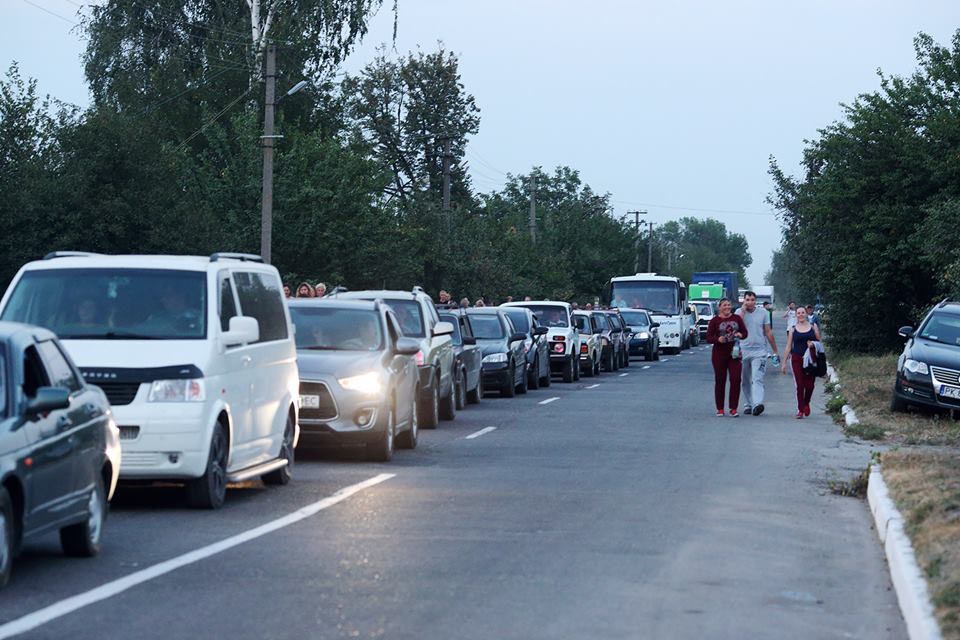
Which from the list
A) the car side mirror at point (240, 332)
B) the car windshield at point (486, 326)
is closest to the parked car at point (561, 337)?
the car windshield at point (486, 326)

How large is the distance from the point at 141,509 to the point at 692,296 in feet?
257

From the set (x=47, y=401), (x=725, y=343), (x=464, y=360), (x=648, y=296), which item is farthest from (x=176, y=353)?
(x=648, y=296)

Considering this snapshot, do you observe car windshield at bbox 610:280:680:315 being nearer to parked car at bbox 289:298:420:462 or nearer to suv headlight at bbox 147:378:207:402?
parked car at bbox 289:298:420:462

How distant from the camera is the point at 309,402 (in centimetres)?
1623

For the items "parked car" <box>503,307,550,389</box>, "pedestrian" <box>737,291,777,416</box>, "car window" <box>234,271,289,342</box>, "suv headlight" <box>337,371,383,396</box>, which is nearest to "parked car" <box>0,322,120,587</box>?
"car window" <box>234,271,289,342</box>

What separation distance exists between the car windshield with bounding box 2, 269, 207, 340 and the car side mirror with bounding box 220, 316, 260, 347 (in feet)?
0.62

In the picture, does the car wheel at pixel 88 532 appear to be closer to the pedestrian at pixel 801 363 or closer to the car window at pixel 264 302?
the car window at pixel 264 302

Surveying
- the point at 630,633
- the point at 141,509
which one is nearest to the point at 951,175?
the point at 141,509

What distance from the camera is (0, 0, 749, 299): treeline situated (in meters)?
34.6

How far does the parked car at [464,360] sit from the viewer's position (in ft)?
83.0

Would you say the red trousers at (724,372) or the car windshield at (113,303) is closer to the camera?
the car windshield at (113,303)

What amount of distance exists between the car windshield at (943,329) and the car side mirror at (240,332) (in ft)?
45.6

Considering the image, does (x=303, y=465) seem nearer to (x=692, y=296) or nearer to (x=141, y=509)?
(x=141, y=509)

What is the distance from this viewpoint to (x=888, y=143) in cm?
3944
